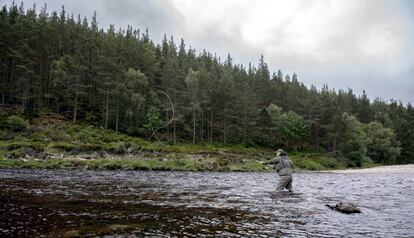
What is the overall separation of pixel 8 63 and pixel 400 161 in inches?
4375

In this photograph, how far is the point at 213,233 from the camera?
36.9ft

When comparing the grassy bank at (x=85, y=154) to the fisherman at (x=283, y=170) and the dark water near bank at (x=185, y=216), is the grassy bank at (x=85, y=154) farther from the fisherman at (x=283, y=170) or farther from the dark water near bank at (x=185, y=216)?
the dark water near bank at (x=185, y=216)

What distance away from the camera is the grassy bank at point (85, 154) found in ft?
147

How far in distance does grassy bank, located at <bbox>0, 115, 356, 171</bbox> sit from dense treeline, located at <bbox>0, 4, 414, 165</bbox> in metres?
10.7

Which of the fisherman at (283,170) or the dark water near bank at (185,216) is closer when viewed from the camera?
the dark water near bank at (185,216)

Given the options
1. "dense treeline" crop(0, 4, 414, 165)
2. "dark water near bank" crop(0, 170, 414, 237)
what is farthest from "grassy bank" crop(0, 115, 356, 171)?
"dark water near bank" crop(0, 170, 414, 237)

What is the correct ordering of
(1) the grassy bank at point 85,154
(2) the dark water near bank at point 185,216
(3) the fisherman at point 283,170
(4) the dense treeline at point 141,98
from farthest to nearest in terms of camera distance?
1. (4) the dense treeline at point 141,98
2. (1) the grassy bank at point 85,154
3. (3) the fisherman at point 283,170
4. (2) the dark water near bank at point 185,216

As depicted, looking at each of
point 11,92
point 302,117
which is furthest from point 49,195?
point 302,117

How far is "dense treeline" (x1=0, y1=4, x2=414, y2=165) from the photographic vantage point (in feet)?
262

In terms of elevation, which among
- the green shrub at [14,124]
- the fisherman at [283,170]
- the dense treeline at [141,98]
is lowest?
the fisherman at [283,170]

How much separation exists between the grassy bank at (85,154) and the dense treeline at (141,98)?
10.7m

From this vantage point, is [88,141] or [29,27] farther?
[29,27]

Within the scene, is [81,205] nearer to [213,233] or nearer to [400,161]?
[213,233]

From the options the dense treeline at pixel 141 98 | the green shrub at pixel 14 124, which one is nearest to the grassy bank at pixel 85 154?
the green shrub at pixel 14 124
